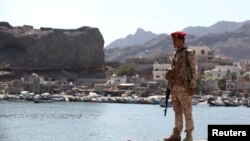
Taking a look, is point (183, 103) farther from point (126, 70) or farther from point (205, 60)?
point (205, 60)

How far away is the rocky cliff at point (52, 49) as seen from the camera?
533ft

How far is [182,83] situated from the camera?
11.5 metres

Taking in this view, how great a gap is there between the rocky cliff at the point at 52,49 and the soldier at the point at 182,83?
150 m

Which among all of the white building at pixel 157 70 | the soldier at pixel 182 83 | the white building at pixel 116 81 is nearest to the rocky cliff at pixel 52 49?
the white building at pixel 116 81

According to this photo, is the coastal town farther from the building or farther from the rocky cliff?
the rocky cliff

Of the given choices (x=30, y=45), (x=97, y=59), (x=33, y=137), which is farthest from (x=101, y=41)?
(x=33, y=137)

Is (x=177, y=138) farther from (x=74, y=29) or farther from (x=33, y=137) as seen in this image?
(x=74, y=29)

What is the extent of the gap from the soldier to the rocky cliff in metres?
150

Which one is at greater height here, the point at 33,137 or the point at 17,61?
the point at 17,61

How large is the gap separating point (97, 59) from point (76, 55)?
246 inches

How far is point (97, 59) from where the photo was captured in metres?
165

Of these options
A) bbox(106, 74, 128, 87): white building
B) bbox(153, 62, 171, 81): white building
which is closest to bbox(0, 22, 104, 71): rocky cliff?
bbox(106, 74, 128, 87): white building

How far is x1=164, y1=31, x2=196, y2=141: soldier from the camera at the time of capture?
37.4 ft

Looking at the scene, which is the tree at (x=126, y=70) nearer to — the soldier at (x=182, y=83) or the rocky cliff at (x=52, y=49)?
the rocky cliff at (x=52, y=49)
